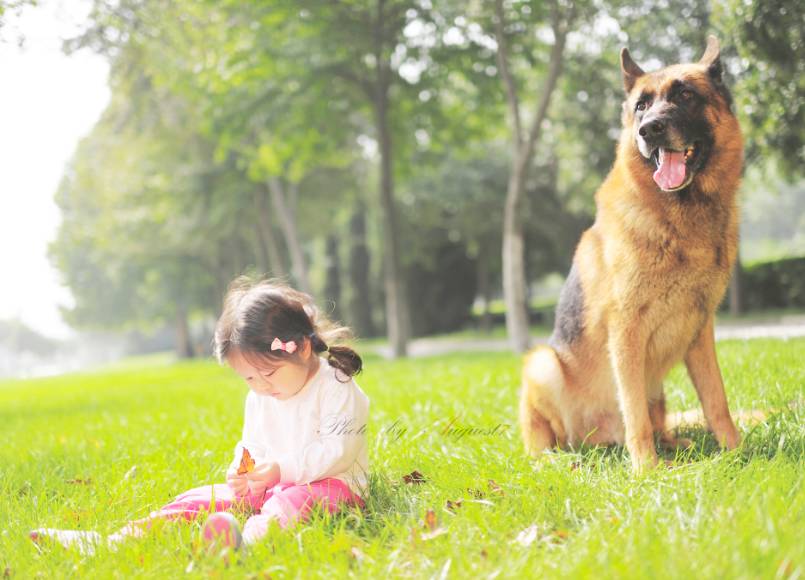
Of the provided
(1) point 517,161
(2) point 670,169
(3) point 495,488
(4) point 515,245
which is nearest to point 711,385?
(2) point 670,169

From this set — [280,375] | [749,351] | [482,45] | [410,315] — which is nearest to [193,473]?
[280,375]

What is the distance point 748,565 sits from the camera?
75.4 inches

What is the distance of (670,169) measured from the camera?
3.07m

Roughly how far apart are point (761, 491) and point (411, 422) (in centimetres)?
265

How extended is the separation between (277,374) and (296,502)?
543 mm

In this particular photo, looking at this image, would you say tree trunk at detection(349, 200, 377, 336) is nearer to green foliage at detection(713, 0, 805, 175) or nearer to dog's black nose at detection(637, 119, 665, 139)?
green foliage at detection(713, 0, 805, 175)

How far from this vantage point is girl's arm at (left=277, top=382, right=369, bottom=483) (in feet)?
9.54

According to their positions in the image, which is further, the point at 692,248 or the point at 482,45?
the point at 482,45

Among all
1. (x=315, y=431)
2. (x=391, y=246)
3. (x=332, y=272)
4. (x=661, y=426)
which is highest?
(x=332, y=272)

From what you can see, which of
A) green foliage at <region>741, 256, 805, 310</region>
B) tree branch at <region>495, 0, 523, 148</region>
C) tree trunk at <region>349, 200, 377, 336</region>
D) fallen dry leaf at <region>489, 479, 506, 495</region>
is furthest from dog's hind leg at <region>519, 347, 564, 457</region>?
tree trunk at <region>349, 200, 377, 336</region>

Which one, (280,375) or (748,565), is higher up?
(280,375)

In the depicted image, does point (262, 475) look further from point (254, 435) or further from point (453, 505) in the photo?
point (453, 505)

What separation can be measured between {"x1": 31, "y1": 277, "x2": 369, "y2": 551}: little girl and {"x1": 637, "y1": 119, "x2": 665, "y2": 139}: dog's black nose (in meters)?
1.62

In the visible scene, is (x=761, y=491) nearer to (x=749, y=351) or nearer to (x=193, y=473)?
(x=193, y=473)
